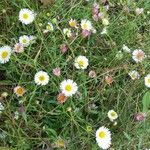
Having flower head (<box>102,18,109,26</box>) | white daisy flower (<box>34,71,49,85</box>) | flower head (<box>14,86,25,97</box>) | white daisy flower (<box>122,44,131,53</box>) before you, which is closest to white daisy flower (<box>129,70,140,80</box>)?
white daisy flower (<box>122,44,131,53</box>)

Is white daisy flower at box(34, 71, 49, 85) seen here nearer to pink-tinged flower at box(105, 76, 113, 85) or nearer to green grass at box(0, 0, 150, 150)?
green grass at box(0, 0, 150, 150)

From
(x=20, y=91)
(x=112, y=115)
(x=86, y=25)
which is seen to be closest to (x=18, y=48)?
(x=20, y=91)

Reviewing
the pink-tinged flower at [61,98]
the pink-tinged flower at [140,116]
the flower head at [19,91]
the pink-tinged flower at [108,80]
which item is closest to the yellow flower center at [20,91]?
the flower head at [19,91]

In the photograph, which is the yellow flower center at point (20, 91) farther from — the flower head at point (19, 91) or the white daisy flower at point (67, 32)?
the white daisy flower at point (67, 32)

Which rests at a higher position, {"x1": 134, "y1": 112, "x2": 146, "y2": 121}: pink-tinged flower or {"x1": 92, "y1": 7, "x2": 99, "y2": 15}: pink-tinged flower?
{"x1": 92, "y1": 7, "x2": 99, "y2": 15}: pink-tinged flower

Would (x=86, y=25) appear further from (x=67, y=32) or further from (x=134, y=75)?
(x=134, y=75)

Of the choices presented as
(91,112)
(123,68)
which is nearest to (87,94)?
(91,112)
